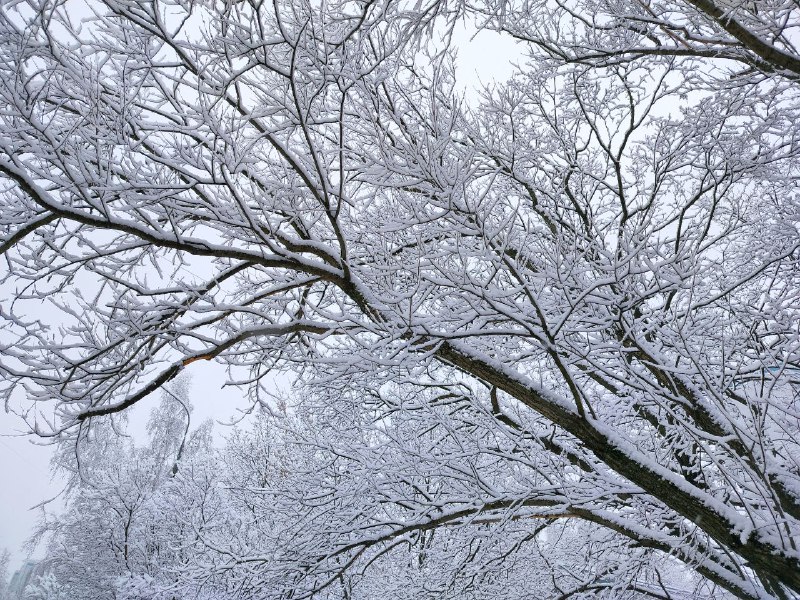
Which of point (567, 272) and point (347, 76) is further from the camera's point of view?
point (567, 272)

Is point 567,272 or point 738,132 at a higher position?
point 738,132

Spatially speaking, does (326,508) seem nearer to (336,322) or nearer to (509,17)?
(336,322)

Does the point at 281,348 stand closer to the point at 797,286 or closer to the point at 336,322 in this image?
the point at 336,322

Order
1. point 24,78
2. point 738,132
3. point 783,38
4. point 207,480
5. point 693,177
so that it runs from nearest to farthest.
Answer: point 24,78 → point 783,38 → point 738,132 → point 693,177 → point 207,480

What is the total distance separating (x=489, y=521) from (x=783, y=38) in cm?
404

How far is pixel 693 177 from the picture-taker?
4914 mm

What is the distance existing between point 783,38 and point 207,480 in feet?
48.5

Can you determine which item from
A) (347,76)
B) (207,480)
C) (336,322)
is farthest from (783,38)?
(207,480)

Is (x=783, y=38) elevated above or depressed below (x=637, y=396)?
above

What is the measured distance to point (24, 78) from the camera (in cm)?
255

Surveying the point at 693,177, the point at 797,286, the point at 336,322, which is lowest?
the point at 336,322

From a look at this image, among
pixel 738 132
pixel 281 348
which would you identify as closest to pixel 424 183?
pixel 281 348

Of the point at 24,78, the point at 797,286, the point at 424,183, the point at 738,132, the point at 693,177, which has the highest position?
the point at 693,177

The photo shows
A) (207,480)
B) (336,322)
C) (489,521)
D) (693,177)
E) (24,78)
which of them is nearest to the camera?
→ (24,78)
